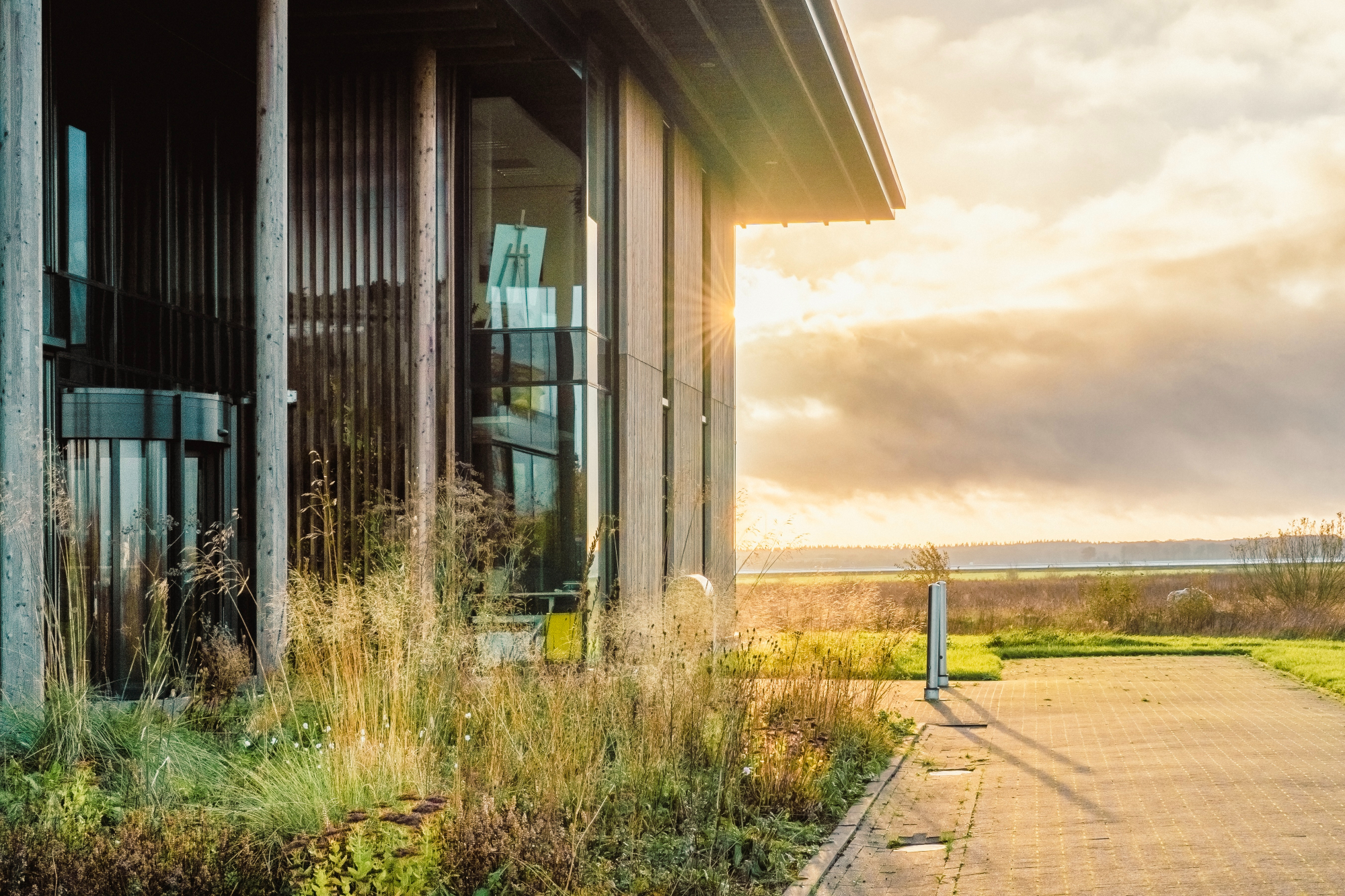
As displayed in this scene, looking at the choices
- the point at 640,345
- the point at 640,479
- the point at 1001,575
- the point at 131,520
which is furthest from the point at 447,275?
the point at 1001,575

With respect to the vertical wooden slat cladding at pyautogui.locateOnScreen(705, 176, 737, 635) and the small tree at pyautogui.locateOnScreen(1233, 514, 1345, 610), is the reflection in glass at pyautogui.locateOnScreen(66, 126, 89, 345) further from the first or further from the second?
the small tree at pyautogui.locateOnScreen(1233, 514, 1345, 610)

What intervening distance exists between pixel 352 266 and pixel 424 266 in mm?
720

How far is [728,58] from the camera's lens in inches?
606

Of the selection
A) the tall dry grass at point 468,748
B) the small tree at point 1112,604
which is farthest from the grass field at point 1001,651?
the small tree at point 1112,604

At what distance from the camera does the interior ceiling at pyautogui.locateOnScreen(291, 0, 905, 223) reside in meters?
12.2

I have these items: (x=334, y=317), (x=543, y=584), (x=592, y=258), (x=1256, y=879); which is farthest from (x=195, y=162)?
(x=1256, y=879)

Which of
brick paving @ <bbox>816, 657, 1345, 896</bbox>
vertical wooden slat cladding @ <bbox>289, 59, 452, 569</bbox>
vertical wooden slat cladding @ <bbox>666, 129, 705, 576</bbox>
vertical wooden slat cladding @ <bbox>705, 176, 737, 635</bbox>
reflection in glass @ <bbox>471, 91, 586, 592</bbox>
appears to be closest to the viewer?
brick paving @ <bbox>816, 657, 1345, 896</bbox>

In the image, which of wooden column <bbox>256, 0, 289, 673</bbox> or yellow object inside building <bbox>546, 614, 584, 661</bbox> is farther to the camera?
yellow object inside building <bbox>546, 614, 584, 661</bbox>

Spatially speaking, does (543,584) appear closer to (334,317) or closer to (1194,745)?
(334,317)

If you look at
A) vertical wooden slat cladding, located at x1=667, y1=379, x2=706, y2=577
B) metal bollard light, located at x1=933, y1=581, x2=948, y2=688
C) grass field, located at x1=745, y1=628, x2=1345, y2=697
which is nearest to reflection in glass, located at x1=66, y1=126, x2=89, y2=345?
grass field, located at x1=745, y1=628, x2=1345, y2=697

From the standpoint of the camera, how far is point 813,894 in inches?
224

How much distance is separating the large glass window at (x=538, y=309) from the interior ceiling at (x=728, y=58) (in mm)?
834

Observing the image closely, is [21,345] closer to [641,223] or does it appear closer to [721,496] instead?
[641,223]

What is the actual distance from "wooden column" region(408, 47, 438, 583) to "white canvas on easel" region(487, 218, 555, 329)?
2.93 feet
